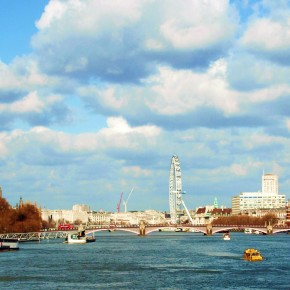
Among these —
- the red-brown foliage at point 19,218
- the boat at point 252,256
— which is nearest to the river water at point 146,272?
the boat at point 252,256

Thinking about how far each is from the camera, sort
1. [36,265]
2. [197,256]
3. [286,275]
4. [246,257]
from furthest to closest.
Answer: [197,256], [246,257], [36,265], [286,275]

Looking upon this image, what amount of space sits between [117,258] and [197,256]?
11305 mm

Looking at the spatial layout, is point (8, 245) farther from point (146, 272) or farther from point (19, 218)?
point (19, 218)

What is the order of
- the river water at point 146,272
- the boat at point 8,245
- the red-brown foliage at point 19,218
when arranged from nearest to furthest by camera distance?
the river water at point 146,272, the boat at point 8,245, the red-brown foliage at point 19,218

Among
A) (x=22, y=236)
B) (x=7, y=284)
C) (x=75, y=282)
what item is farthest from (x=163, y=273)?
(x=22, y=236)

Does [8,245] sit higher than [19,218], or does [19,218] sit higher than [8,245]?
[19,218]

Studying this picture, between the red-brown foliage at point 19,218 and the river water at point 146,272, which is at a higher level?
the red-brown foliage at point 19,218

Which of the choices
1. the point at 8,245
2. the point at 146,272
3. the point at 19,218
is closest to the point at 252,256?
the point at 146,272

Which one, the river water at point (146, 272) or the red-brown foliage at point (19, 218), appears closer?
the river water at point (146, 272)

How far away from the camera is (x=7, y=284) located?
65812mm

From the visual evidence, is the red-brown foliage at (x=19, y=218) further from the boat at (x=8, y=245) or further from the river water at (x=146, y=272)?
the river water at (x=146, y=272)

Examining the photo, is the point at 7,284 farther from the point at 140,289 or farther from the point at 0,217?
the point at 0,217

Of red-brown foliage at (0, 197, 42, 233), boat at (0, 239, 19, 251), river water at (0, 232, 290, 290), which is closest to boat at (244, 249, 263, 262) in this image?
river water at (0, 232, 290, 290)

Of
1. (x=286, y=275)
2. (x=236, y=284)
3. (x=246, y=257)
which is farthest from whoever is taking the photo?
(x=246, y=257)
